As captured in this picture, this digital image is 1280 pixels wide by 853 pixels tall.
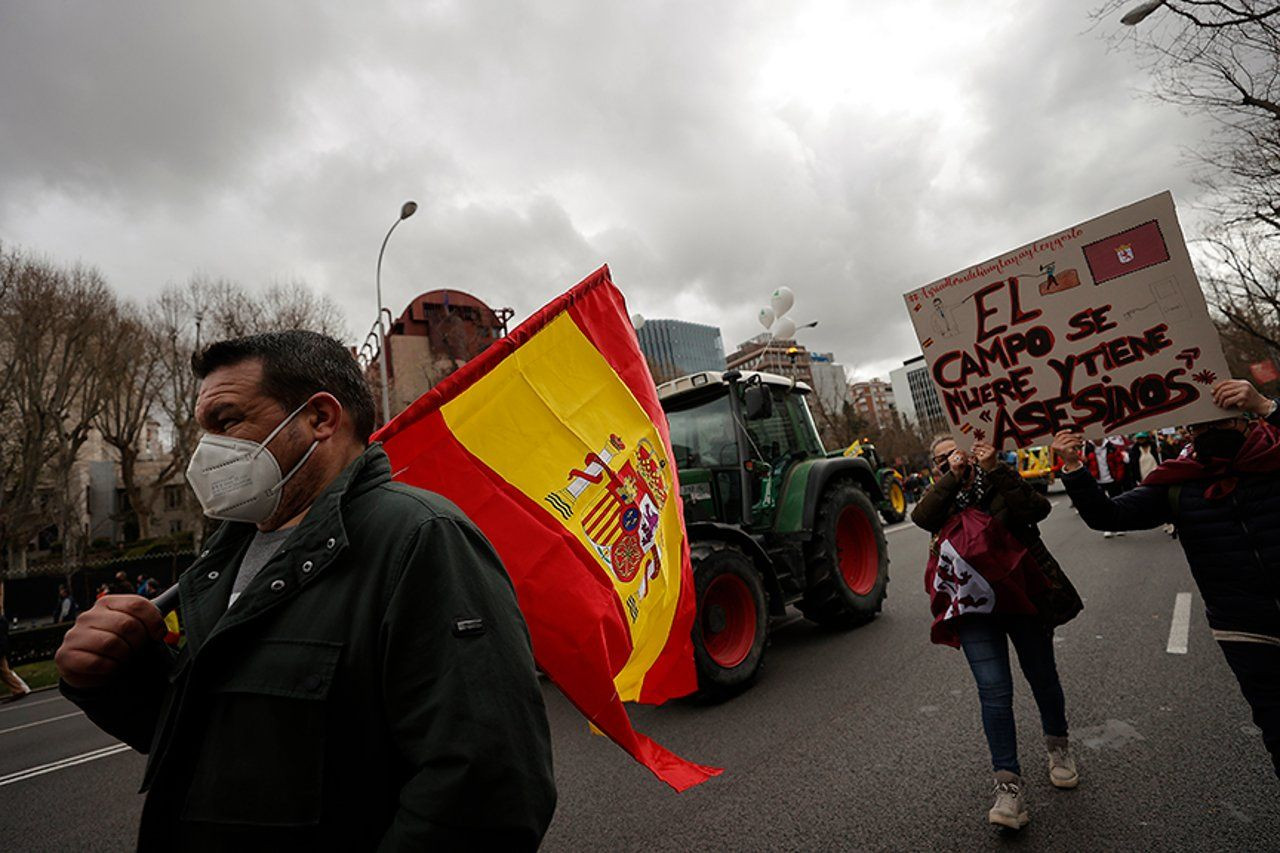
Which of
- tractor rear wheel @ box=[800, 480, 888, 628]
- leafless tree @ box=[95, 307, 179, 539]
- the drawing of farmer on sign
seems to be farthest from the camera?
leafless tree @ box=[95, 307, 179, 539]

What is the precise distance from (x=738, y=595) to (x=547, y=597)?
326 cm

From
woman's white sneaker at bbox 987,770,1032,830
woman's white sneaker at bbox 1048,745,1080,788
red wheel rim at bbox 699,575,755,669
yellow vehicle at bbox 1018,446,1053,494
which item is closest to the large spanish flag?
woman's white sneaker at bbox 987,770,1032,830

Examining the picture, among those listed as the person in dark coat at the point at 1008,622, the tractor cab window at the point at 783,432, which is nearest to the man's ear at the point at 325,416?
the person in dark coat at the point at 1008,622

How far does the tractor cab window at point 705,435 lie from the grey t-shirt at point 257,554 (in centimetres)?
477

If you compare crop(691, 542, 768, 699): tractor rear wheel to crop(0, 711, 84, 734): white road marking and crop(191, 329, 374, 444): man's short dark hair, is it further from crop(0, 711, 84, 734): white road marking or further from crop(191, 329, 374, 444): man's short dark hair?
crop(0, 711, 84, 734): white road marking

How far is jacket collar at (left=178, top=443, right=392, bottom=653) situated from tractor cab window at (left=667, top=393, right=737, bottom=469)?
479 centimetres

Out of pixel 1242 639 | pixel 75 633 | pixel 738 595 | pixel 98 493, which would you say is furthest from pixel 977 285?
pixel 98 493

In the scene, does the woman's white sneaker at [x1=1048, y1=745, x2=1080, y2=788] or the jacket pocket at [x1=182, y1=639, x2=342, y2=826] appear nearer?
the jacket pocket at [x1=182, y1=639, x2=342, y2=826]

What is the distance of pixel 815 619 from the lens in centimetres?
633

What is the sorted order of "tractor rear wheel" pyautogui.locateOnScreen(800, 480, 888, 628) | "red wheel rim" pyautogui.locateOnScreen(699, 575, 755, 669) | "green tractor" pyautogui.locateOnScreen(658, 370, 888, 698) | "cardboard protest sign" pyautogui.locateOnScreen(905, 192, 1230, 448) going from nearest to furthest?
"cardboard protest sign" pyautogui.locateOnScreen(905, 192, 1230, 448) → "red wheel rim" pyautogui.locateOnScreen(699, 575, 755, 669) → "green tractor" pyautogui.locateOnScreen(658, 370, 888, 698) → "tractor rear wheel" pyautogui.locateOnScreen(800, 480, 888, 628)

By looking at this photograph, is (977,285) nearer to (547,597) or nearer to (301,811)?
(547,597)

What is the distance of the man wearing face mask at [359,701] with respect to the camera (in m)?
1.05

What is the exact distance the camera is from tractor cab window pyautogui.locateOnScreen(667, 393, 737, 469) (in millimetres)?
6207

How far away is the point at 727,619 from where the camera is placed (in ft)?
16.7
